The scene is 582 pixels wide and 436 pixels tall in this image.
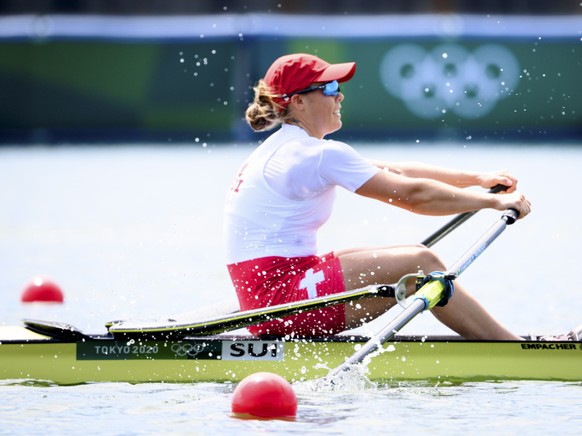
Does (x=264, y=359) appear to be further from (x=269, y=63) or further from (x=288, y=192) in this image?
(x=269, y=63)

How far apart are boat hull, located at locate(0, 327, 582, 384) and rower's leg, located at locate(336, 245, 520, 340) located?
0.10 m

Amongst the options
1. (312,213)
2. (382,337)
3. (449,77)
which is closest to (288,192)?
(312,213)

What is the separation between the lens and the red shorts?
23.1 ft

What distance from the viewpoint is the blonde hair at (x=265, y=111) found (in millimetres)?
7281

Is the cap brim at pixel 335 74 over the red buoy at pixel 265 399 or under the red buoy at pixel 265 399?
over

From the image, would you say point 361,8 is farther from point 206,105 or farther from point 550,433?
point 550,433

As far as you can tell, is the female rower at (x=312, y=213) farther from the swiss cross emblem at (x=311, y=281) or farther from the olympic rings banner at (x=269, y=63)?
the olympic rings banner at (x=269, y=63)

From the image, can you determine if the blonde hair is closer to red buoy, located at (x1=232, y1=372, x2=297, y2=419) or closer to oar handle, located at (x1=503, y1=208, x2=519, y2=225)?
oar handle, located at (x1=503, y1=208, x2=519, y2=225)

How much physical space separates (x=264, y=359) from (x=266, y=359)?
0.01 m

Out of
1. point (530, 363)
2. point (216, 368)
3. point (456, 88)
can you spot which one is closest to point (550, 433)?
point (530, 363)

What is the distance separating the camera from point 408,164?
7852 millimetres

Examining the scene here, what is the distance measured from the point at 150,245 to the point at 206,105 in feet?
37.0

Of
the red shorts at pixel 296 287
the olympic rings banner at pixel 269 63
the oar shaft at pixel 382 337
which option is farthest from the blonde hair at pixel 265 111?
the olympic rings banner at pixel 269 63

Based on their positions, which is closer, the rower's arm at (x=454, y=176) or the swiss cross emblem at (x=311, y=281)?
the swiss cross emblem at (x=311, y=281)
